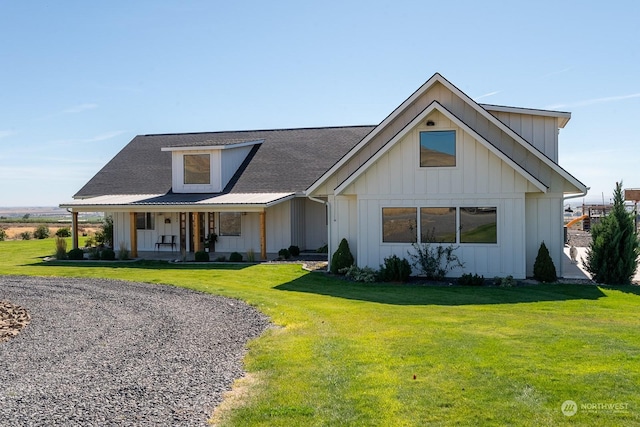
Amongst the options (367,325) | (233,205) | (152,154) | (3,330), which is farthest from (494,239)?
(152,154)

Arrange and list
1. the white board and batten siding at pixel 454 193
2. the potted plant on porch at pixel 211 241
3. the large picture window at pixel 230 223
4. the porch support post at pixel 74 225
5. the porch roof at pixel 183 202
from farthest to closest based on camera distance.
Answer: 1. the potted plant on porch at pixel 211 241
2. the large picture window at pixel 230 223
3. the porch support post at pixel 74 225
4. the porch roof at pixel 183 202
5. the white board and batten siding at pixel 454 193

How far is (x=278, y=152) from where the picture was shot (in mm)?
28969

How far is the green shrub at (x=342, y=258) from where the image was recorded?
59.5ft

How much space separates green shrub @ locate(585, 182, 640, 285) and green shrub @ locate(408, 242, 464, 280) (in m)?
3.83

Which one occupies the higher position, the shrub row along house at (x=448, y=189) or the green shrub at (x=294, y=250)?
the shrub row along house at (x=448, y=189)

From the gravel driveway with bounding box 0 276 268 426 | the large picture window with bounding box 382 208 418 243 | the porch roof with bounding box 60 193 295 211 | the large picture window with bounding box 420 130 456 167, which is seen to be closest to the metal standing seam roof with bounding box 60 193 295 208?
the porch roof with bounding box 60 193 295 211

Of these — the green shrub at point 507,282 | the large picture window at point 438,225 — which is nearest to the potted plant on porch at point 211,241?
the large picture window at point 438,225

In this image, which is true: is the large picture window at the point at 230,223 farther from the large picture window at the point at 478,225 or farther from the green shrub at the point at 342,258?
the large picture window at the point at 478,225

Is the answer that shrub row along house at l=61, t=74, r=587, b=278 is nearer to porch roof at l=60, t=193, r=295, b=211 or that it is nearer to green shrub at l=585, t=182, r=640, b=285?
porch roof at l=60, t=193, r=295, b=211

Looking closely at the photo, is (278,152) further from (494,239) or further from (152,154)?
(494,239)

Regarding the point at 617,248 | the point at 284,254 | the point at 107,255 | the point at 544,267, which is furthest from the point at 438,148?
the point at 107,255

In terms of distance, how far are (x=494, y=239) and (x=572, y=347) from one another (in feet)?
29.3

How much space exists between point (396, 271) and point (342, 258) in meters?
2.12

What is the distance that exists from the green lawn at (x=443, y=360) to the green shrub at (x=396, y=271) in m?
2.59
